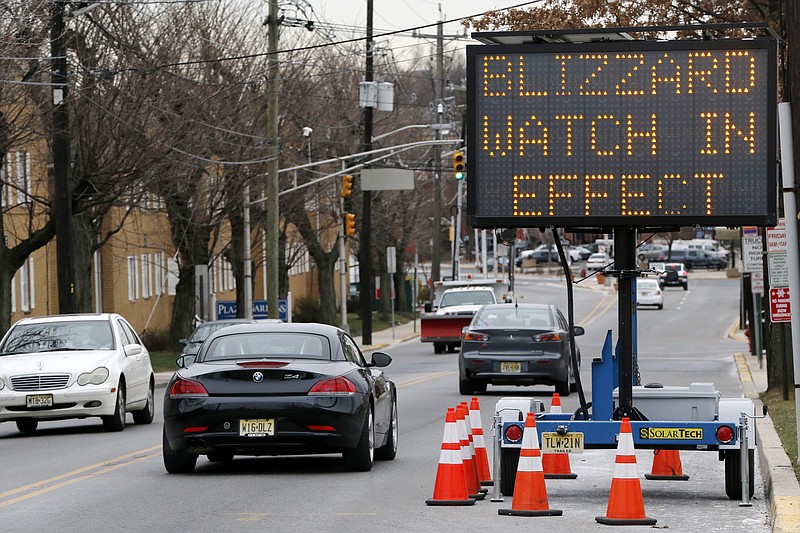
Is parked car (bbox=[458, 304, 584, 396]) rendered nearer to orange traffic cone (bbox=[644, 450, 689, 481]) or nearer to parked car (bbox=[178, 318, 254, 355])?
parked car (bbox=[178, 318, 254, 355])

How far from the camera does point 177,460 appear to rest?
1442 cm

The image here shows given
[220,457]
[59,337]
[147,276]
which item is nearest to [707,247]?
[147,276]

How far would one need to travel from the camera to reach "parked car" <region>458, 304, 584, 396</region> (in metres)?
26.0

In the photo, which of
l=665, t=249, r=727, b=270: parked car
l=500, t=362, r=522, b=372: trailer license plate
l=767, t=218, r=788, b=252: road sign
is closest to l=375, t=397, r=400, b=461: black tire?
l=767, t=218, r=788, b=252: road sign

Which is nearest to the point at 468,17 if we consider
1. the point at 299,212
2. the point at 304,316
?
the point at 299,212

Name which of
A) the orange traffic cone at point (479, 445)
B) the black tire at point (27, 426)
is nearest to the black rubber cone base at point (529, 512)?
the orange traffic cone at point (479, 445)

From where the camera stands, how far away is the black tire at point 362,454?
46.9ft

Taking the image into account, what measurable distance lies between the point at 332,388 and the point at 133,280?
1683 inches

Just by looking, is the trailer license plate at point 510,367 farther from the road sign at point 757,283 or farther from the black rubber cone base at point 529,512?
the black rubber cone base at point 529,512

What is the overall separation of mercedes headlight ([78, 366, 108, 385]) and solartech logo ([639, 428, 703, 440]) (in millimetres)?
9830

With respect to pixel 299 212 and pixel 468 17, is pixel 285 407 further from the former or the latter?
pixel 299 212

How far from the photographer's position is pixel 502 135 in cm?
1205

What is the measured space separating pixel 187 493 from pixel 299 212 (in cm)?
4204

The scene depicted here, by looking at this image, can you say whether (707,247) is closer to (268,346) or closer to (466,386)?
(466,386)
